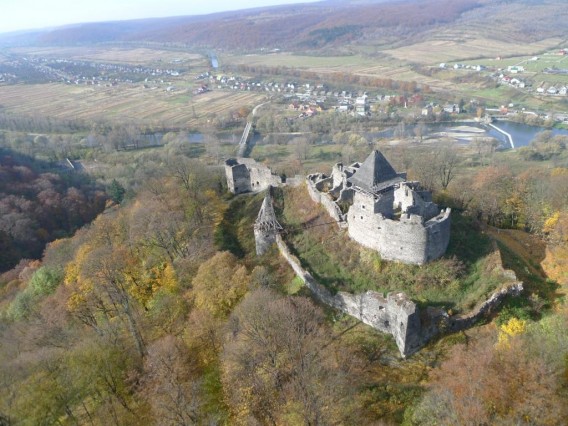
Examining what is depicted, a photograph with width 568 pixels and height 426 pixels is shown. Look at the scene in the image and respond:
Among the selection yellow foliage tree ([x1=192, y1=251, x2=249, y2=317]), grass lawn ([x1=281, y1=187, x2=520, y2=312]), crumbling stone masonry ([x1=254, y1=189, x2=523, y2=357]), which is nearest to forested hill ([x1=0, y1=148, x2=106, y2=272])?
yellow foliage tree ([x1=192, y1=251, x2=249, y2=317])

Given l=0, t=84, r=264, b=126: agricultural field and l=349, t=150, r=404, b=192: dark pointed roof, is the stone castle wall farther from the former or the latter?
l=0, t=84, r=264, b=126: agricultural field

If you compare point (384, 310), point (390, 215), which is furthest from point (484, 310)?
point (390, 215)

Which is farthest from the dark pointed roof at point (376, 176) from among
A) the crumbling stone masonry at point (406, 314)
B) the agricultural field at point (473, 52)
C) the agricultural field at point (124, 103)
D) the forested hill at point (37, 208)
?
the agricultural field at point (473, 52)

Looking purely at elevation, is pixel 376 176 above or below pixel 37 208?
above

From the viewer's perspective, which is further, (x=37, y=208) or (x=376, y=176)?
(x=37, y=208)

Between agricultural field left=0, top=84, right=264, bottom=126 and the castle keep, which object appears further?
agricultural field left=0, top=84, right=264, bottom=126

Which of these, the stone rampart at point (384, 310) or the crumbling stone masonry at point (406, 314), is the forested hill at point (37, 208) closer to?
the stone rampart at point (384, 310)

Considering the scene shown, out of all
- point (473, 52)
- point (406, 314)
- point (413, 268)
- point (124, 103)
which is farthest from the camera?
point (473, 52)

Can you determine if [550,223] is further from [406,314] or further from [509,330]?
[406,314]
